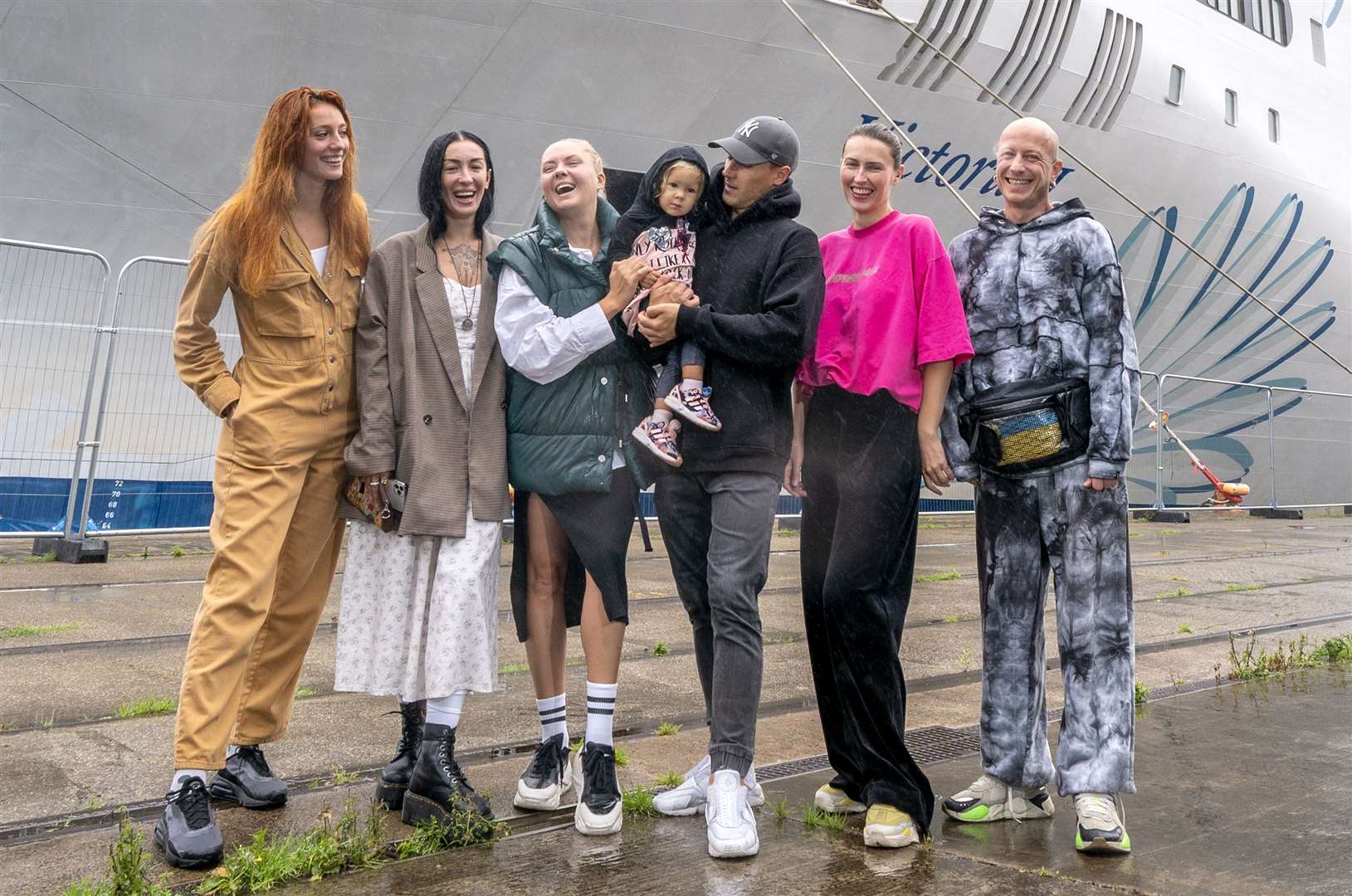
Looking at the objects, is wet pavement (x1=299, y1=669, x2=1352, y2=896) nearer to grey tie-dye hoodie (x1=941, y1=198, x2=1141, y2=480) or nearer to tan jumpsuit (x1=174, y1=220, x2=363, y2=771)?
tan jumpsuit (x1=174, y1=220, x2=363, y2=771)

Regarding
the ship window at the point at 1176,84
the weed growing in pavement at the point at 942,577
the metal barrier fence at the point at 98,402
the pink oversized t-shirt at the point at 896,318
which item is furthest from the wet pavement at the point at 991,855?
the ship window at the point at 1176,84

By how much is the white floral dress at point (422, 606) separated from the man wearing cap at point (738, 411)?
0.46 metres

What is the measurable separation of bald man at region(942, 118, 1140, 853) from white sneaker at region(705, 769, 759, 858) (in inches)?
24.7

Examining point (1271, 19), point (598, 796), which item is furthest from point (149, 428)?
point (1271, 19)

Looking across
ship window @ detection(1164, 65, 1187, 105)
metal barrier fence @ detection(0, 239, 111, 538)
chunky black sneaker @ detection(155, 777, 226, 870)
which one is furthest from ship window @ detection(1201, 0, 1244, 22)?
chunky black sneaker @ detection(155, 777, 226, 870)

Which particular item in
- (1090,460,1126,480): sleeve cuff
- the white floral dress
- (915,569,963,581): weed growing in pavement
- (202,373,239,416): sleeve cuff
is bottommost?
the white floral dress

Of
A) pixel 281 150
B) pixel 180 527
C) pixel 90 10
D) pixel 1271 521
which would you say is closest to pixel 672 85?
pixel 90 10

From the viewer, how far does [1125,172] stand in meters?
13.8

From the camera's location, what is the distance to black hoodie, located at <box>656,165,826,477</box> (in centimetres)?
297

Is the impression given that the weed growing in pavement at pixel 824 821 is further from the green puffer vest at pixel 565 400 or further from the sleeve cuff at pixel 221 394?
the sleeve cuff at pixel 221 394

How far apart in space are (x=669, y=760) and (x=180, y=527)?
6.07 meters

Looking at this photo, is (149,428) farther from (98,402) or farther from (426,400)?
(426,400)

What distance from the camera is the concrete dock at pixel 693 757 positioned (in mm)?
2668

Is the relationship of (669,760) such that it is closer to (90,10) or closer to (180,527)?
(180,527)
